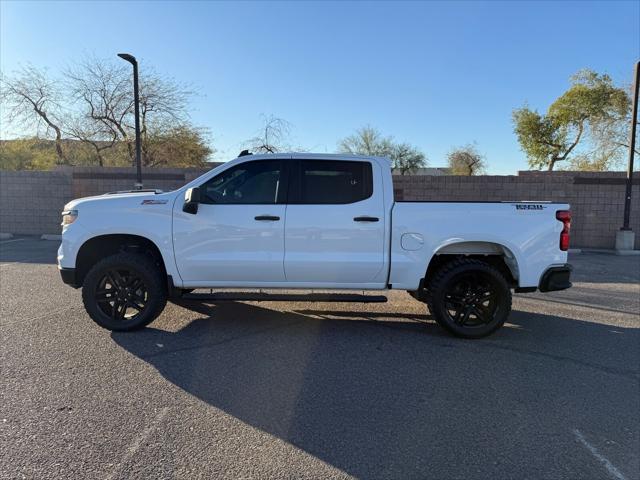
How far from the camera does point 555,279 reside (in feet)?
17.3

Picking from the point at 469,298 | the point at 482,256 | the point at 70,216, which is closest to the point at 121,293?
the point at 70,216

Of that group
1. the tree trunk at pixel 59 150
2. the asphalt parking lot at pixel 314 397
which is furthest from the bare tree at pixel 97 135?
the asphalt parking lot at pixel 314 397

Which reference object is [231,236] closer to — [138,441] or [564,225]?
[138,441]

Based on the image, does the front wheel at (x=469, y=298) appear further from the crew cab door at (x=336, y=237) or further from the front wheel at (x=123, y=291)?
the front wheel at (x=123, y=291)

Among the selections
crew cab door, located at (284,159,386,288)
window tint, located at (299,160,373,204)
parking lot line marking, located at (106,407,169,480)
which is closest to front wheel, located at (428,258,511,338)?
crew cab door, located at (284,159,386,288)

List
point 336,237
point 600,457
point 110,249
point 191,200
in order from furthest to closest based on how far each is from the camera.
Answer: point 110,249
point 336,237
point 191,200
point 600,457

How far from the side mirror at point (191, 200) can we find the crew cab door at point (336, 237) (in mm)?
1053

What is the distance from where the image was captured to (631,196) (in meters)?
13.8

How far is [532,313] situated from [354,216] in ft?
11.0

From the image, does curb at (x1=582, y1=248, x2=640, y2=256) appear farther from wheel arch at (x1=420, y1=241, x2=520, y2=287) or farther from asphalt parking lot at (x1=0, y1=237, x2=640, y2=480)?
wheel arch at (x1=420, y1=241, x2=520, y2=287)

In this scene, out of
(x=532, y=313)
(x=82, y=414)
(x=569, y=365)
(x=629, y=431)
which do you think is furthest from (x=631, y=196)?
(x=82, y=414)

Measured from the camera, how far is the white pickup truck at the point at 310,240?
520cm

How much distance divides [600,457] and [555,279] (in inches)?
104

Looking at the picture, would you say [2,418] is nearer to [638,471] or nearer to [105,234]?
[105,234]
